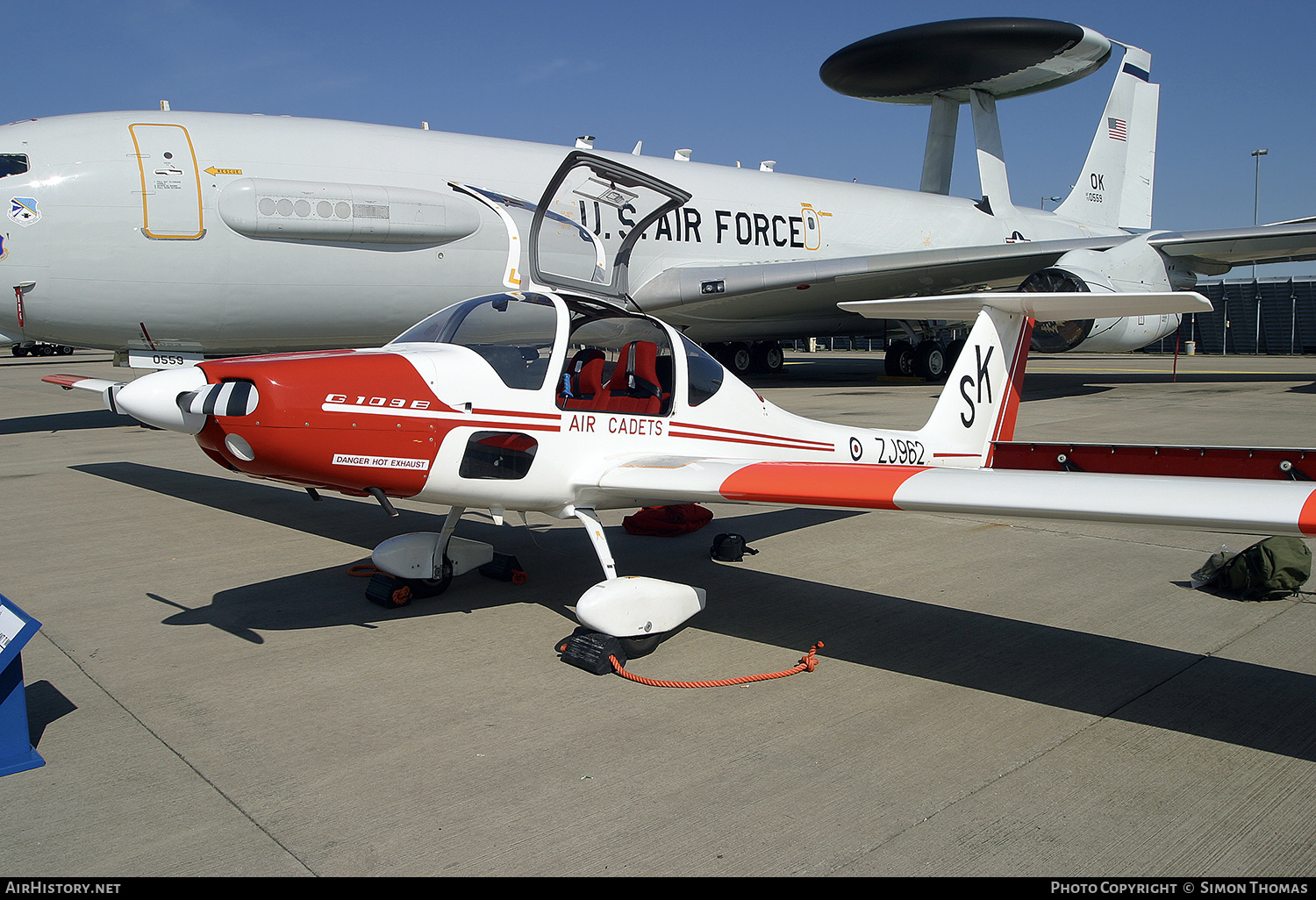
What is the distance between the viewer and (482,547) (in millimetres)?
5793

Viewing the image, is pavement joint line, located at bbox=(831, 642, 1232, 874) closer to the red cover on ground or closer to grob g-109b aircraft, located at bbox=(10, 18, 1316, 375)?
the red cover on ground

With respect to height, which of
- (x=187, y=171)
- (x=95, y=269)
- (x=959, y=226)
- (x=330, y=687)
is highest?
(x=959, y=226)

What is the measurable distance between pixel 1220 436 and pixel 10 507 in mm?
14331

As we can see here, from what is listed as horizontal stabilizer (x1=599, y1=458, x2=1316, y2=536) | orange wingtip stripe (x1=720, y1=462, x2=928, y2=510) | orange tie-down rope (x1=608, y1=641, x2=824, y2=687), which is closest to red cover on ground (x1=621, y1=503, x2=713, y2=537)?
horizontal stabilizer (x1=599, y1=458, x2=1316, y2=536)

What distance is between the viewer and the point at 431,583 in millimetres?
5402

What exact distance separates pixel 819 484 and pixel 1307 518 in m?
1.91

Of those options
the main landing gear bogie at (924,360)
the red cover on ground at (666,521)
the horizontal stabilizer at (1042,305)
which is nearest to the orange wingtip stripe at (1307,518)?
the horizontal stabilizer at (1042,305)

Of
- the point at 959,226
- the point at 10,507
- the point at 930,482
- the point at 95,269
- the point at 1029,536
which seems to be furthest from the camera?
the point at 959,226

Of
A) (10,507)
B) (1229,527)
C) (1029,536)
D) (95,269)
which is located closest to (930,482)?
(1229,527)

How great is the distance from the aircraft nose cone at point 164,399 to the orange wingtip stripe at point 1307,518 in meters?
4.60

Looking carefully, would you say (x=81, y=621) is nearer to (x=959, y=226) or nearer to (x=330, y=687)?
(x=330, y=687)

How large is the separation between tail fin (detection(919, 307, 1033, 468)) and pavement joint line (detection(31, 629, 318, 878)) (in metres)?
5.10

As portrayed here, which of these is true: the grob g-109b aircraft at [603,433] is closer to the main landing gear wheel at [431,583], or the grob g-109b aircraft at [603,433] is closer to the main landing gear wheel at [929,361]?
the main landing gear wheel at [431,583]

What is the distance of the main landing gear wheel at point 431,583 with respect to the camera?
5.30 meters
